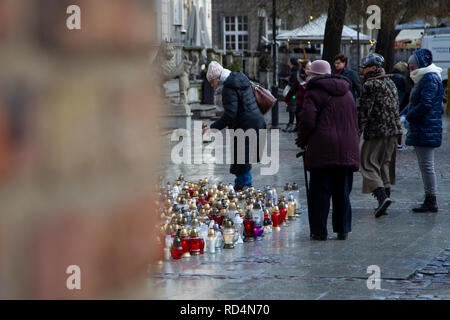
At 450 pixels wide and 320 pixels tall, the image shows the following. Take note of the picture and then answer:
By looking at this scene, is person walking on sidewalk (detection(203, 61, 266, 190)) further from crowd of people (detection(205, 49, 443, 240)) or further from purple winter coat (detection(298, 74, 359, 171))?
purple winter coat (detection(298, 74, 359, 171))

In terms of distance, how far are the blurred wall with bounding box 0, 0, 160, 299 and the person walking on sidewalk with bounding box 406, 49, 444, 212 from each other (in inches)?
338

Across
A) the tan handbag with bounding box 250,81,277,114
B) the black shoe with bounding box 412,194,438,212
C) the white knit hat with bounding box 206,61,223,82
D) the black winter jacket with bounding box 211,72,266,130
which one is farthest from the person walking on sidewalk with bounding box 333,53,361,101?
the black shoe with bounding box 412,194,438,212

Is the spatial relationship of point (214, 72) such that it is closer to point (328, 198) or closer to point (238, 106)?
point (238, 106)

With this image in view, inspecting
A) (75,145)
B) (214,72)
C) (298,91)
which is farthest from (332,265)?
(298,91)

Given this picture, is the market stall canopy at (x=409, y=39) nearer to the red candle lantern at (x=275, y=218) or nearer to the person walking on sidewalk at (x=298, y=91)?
the person walking on sidewalk at (x=298, y=91)

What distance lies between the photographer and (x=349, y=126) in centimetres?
782

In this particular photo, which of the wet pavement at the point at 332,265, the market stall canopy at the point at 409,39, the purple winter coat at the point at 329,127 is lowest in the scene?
the wet pavement at the point at 332,265

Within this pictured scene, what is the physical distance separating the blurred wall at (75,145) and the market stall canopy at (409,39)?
1963 inches

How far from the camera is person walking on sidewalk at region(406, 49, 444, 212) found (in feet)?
31.1

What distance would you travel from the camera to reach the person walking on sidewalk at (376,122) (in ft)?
31.1

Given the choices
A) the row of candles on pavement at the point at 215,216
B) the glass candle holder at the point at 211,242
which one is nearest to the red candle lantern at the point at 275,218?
the row of candles on pavement at the point at 215,216

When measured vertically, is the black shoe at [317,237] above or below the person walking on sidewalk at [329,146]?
below
